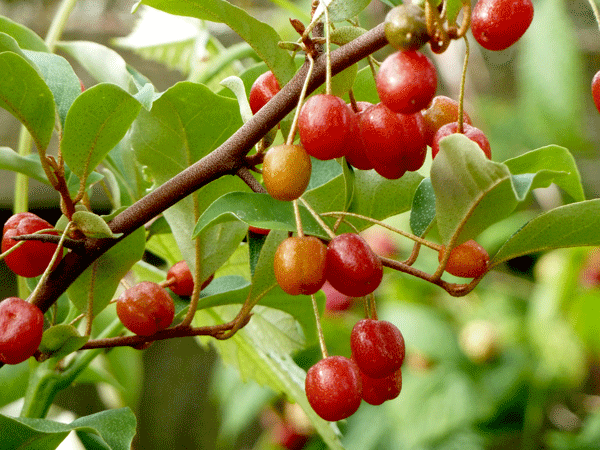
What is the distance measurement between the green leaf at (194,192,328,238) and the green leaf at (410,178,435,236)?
0.24 feet

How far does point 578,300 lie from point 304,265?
1.22 m

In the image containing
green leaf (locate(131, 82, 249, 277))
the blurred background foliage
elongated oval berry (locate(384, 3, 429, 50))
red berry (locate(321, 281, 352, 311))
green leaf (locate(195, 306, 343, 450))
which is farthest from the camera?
red berry (locate(321, 281, 352, 311))

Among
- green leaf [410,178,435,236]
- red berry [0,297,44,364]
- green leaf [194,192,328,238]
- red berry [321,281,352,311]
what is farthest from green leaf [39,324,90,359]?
red berry [321,281,352,311]

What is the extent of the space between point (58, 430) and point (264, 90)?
23 cm

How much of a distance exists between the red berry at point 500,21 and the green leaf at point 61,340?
295mm

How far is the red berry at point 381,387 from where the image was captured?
41 centimetres

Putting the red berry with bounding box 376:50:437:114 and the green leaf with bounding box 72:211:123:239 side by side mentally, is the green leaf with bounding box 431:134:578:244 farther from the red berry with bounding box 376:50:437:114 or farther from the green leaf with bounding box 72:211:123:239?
the green leaf with bounding box 72:211:123:239

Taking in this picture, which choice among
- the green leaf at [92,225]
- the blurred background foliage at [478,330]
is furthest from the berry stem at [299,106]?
the blurred background foliage at [478,330]

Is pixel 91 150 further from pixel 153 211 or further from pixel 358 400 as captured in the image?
pixel 358 400

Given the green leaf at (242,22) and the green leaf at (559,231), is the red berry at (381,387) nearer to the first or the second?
the green leaf at (559,231)

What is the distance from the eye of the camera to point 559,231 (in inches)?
15.0

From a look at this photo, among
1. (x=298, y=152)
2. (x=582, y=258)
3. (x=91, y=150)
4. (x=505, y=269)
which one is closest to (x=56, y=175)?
(x=91, y=150)

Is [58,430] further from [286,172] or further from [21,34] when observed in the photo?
[21,34]

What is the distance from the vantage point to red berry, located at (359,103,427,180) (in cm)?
34
